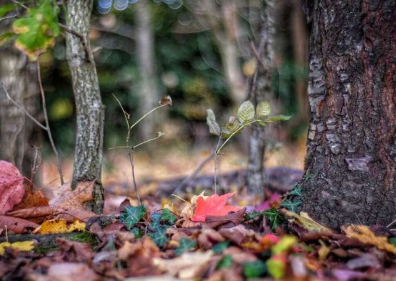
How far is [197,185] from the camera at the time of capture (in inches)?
147

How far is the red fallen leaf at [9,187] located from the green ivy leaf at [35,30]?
61cm

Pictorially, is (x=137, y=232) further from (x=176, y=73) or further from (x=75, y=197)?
(x=176, y=73)

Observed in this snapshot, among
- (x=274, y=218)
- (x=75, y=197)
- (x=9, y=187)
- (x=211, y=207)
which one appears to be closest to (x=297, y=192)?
(x=274, y=218)

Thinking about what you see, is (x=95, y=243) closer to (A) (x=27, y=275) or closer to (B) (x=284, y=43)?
(A) (x=27, y=275)

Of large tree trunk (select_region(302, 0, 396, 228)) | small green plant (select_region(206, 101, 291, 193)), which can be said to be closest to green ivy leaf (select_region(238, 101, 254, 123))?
small green plant (select_region(206, 101, 291, 193))

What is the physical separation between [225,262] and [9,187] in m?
1.02

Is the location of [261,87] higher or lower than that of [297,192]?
higher

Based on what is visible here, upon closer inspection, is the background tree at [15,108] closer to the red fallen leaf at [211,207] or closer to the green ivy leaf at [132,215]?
the green ivy leaf at [132,215]

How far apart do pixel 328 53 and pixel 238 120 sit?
0.46 metres

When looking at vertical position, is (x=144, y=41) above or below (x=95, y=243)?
above

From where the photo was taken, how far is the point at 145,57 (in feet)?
25.0

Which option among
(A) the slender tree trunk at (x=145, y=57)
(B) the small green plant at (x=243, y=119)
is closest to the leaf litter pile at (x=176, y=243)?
(B) the small green plant at (x=243, y=119)

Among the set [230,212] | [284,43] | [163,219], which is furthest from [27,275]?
[284,43]

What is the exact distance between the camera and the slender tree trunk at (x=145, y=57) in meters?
7.60
